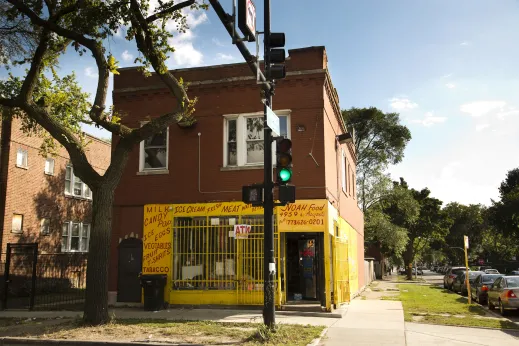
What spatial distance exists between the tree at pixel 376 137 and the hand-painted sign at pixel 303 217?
3381cm

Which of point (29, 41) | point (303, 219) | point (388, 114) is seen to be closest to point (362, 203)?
point (388, 114)

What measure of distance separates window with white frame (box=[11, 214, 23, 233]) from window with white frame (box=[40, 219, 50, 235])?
125 cm

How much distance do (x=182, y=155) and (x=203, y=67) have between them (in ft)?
9.91

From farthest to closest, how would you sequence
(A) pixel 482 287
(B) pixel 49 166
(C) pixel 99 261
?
(B) pixel 49 166, (A) pixel 482 287, (C) pixel 99 261

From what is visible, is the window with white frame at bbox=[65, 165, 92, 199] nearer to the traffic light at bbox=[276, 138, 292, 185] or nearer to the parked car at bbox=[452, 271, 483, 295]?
the traffic light at bbox=[276, 138, 292, 185]

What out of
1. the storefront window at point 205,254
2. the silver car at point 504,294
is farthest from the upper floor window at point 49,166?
the silver car at point 504,294

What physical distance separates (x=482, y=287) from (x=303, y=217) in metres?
10.7

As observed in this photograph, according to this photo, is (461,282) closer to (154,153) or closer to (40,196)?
(154,153)

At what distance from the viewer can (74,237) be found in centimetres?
2586

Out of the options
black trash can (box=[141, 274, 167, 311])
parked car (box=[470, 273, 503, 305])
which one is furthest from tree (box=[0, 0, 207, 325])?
parked car (box=[470, 273, 503, 305])

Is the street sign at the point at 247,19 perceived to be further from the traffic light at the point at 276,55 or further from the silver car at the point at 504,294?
the silver car at the point at 504,294

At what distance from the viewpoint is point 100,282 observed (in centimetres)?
1077

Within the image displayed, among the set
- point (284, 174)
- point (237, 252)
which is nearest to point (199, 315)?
point (237, 252)

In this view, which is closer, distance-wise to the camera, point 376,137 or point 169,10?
point 169,10
